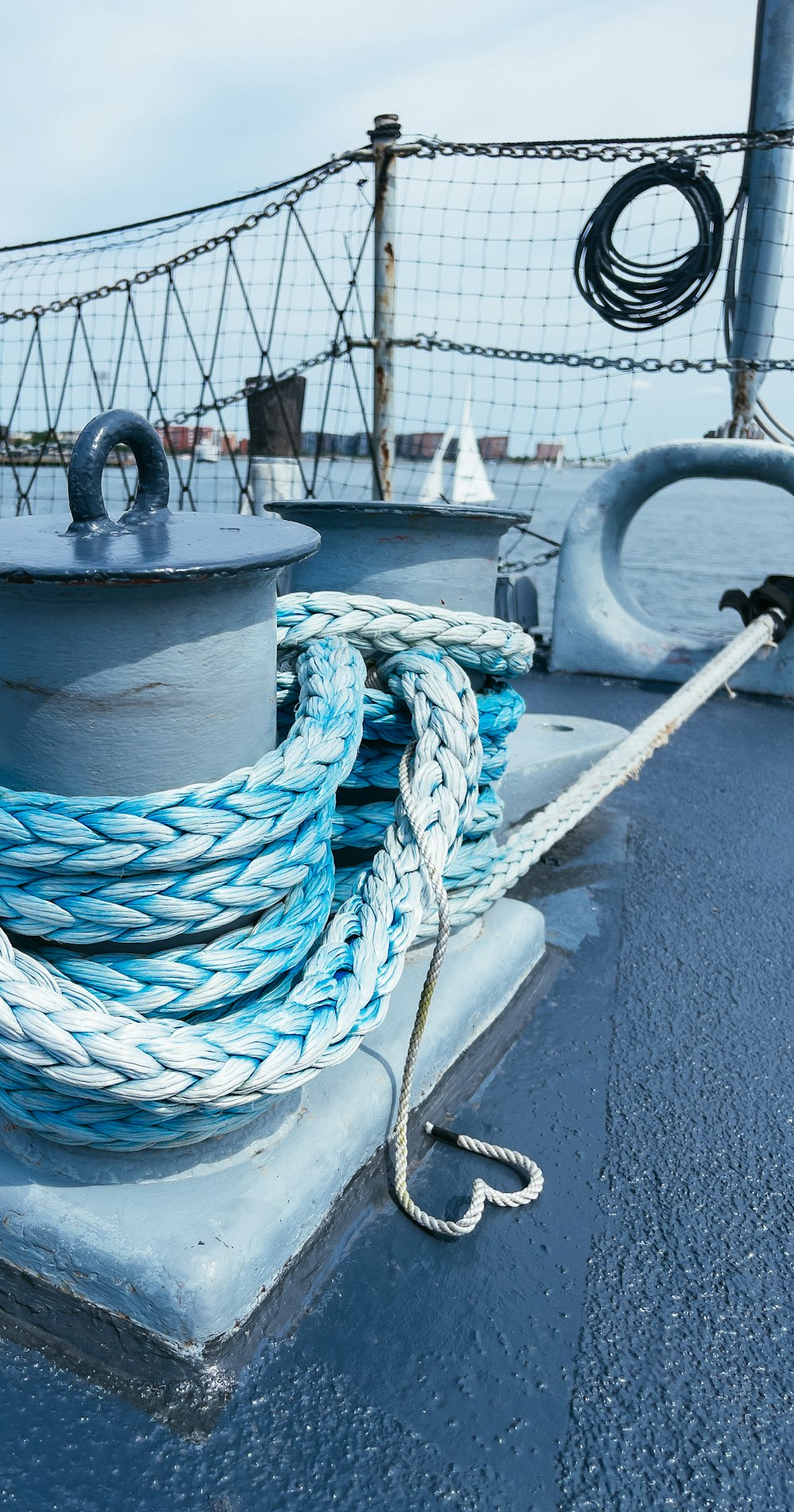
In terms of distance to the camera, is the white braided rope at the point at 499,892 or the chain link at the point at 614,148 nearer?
the white braided rope at the point at 499,892

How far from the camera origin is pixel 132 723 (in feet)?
2.55

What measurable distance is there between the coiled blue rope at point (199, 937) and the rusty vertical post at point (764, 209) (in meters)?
3.39

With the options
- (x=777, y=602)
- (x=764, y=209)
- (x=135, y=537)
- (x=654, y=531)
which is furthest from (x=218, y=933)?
(x=654, y=531)

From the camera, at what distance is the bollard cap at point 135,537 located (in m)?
0.69

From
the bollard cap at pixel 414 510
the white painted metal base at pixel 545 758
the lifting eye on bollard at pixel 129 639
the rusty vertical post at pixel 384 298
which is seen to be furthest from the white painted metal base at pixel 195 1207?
the rusty vertical post at pixel 384 298

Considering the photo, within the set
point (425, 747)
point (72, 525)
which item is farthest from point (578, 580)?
point (72, 525)

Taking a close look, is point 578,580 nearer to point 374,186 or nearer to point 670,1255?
point 374,186

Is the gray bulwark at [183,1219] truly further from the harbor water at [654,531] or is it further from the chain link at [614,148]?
the chain link at [614,148]

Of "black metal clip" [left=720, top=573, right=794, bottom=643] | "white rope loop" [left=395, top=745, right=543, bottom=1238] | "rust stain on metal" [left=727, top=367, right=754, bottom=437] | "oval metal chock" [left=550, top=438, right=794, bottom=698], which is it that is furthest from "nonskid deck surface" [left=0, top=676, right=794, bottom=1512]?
"rust stain on metal" [left=727, top=367, right=754, bottom=437]

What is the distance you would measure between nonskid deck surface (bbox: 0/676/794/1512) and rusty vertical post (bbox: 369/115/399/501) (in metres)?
3.03

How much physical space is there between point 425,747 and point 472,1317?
1.73 feet

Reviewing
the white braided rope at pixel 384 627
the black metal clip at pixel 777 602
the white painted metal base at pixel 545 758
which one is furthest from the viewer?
the black metal clip at pixel 777 602

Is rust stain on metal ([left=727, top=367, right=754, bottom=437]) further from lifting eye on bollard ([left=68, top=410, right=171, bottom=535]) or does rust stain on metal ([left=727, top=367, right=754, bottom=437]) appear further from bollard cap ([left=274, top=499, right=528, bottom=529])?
lifting eye on bollard ([left=68, top=410, right=171, bottom=535])

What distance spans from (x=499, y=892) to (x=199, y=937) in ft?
1.75
